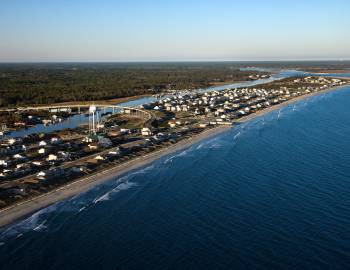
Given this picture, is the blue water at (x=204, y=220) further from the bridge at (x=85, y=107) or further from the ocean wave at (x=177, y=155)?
the bridge at (x=85, y=107)

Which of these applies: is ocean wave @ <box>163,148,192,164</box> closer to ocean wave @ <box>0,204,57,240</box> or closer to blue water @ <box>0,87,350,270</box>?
blue water @ <box>0,87,350,270</box>

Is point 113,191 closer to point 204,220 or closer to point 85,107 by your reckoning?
point 204,220

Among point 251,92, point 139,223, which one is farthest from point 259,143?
point 251,92

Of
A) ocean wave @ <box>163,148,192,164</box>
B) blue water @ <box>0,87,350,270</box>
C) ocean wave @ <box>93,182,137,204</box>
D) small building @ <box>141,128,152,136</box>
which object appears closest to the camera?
blue water @ <box>0,87,350,270</box>

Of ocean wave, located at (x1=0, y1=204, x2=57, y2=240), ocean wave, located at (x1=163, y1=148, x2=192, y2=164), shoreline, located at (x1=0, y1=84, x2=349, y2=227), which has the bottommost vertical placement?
ocean wave, located at (x1=163, y1=148, x2=192, y2=164)

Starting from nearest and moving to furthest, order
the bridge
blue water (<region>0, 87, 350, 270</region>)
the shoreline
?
blue water (<region>0, 87, 350, 270</region>), the shoreline, the bridge

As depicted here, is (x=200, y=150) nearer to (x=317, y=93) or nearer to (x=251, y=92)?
(x=251, y=92)

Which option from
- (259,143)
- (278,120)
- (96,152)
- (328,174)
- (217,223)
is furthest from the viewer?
(278,120)

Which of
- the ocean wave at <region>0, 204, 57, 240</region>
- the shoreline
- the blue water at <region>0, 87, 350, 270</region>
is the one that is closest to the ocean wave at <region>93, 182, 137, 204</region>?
the blue water at <region>0, 87, 350, 270</region>
